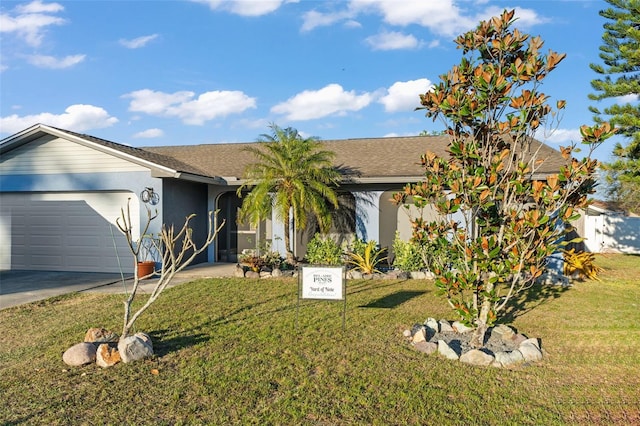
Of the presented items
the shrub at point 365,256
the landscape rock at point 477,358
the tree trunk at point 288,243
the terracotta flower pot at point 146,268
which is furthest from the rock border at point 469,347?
the terracotta flower pot at point 146,268

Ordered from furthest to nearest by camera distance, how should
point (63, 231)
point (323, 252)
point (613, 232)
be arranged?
point (613, 232)
point (63, 231)
point (323, 252)

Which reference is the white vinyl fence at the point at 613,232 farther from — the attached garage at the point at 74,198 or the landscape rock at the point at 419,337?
the landscape rock at the point at 419,337

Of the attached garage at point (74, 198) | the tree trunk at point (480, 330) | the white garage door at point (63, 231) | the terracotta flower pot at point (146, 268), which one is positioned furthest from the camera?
the white garage door at point (63, 231)

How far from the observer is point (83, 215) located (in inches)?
493

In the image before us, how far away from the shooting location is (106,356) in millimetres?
4824

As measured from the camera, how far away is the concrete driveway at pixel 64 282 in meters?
8.82

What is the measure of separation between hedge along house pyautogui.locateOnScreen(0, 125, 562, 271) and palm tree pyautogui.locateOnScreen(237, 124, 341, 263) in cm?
109

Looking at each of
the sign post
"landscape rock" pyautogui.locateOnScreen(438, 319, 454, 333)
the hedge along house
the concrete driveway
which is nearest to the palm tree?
the hedge along house

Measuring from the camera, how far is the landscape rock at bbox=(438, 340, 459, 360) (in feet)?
16.8

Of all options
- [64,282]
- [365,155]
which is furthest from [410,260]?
[64,282]

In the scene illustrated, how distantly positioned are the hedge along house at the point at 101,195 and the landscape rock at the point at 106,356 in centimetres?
685

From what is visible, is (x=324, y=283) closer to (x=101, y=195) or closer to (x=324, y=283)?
(x=324, y=283)

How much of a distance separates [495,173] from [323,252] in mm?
7320

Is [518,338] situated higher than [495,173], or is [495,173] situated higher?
[495,173]
